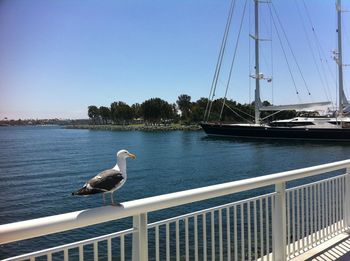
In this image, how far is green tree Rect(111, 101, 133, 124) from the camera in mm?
157000

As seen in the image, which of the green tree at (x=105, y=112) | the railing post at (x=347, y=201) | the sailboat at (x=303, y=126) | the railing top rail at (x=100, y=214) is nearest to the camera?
the railing top rail at (x=100, y=214)

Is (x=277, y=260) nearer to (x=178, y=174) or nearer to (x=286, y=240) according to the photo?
(x=286, y=240)

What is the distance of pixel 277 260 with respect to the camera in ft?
13.1

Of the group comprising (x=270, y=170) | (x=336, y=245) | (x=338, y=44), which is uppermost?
(x=338, y=44)

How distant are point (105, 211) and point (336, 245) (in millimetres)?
3440

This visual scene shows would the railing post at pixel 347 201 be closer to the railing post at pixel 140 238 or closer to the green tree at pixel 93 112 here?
the railing post at pixel 140 238

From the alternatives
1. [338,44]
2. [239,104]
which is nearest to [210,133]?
[338,44]

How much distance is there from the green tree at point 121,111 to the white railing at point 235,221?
153 m

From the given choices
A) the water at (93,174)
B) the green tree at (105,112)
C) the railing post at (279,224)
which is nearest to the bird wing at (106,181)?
the railing post at (279,224)

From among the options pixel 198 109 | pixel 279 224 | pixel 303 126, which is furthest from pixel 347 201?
pixel 198 109

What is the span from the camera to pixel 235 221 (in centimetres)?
357

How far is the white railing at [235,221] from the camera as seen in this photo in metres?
2.23

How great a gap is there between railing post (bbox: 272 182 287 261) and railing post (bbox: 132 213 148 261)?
178 cm

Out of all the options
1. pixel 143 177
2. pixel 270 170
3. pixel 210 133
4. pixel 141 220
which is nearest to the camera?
pixel 141 220
